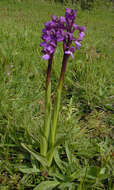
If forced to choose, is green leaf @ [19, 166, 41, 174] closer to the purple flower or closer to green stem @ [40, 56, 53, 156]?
green stem @ [40, 56, 53, 156]

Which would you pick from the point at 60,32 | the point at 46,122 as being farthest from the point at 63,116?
the point at 60,32

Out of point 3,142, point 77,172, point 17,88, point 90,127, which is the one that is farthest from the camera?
point 17,88

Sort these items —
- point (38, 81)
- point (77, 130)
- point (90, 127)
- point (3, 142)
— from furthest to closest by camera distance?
point (38, 81)
point (90, 127)
point (77, 130)
point (3, 142)

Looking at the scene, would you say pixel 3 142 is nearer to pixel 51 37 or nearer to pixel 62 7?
pixel 51 37

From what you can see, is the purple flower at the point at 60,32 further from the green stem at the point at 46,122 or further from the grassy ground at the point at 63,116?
the grassy ground at the point at 63,116

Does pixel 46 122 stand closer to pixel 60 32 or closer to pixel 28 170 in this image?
pixel 28 170

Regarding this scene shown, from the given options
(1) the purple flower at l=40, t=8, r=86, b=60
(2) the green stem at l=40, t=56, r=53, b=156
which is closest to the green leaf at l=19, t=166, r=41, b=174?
(2) the green stem at l=40, t=56, r=53, b=156

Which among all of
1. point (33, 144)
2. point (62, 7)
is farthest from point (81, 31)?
point (62, 7)

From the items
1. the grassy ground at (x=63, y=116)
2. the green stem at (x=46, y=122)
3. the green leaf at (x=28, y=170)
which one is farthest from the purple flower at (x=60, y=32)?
the green leaf at (x=28, y=170)
